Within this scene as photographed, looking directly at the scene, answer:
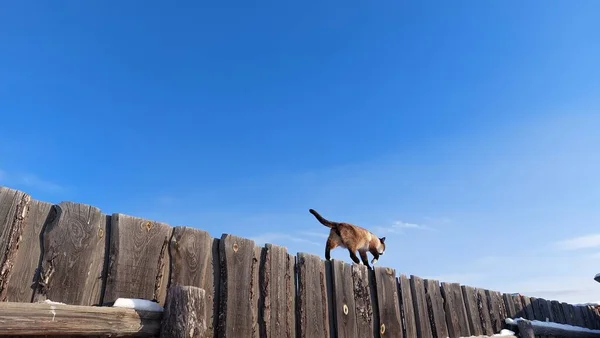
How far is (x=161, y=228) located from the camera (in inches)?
117

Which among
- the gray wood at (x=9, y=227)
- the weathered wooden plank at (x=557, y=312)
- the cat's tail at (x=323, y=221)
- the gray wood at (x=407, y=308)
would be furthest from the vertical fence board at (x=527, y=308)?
the gray wood at (x=9, y=227)

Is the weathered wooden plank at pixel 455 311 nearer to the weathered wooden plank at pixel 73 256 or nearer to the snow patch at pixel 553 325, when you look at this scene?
the snow patch at pixel 553 325

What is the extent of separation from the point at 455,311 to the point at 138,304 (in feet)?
15.8

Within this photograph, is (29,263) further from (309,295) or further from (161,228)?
(309,295)

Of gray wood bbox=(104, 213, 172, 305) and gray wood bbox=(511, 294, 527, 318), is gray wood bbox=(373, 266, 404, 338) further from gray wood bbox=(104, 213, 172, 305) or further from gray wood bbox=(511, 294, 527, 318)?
gray wood bbox=(511, 294, 527, 318)

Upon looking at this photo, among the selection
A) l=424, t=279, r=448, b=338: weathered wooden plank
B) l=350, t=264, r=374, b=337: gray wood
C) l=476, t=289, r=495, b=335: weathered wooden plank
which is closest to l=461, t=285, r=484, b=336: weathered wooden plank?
l=476, t=289, r=495, b=335: weathered wooden plank

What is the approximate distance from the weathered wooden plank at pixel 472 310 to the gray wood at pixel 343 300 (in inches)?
111

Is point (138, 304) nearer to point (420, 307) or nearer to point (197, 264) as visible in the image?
point (197, 264)

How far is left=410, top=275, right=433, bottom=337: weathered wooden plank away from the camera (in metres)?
5.20

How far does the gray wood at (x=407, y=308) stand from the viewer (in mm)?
4984

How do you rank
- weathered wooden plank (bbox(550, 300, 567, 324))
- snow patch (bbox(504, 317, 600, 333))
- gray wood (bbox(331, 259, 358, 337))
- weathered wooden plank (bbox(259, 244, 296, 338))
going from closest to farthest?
weathered wooden plank (bbox(259, 244, 296, 338)) → gray wood (bbox(331, 259, 358, 337)) → snow patch (bbox(504, 317, 600, 333)) → weathered wooden plank (bbox(550, 300, 567, 324))

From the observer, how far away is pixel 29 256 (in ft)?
7.72

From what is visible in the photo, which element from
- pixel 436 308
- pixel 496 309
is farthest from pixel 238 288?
pixel 496 309

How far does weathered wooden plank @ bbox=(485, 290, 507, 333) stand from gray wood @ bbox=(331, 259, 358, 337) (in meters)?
3.67
